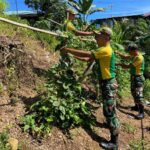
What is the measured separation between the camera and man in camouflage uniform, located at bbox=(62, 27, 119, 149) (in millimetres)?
6898

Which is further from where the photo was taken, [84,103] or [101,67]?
[84,103]

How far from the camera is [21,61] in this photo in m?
8.35

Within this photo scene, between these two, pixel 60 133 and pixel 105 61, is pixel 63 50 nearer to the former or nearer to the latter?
pixel 105 61

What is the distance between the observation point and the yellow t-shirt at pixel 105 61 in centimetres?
690

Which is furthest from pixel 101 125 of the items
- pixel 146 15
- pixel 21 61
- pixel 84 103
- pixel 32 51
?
pixel 146 15

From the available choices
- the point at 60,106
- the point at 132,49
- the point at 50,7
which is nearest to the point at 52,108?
the point at 60,106

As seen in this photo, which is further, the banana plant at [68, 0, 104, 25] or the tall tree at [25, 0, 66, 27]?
the tall tree at [25, 0, 66, 27]

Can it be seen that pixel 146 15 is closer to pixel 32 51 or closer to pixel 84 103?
pixel 32 51

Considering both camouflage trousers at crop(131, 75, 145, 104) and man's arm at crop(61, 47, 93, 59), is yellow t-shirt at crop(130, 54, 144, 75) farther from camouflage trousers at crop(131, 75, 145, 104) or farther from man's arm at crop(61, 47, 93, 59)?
man's arm at crop(61, 47, 93, 59)

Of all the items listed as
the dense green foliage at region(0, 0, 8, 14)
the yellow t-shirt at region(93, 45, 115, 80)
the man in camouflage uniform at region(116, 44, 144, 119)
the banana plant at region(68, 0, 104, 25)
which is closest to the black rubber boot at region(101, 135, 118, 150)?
the yellow t-shirt at region(93, 45, 115, 80)

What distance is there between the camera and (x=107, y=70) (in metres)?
7.04

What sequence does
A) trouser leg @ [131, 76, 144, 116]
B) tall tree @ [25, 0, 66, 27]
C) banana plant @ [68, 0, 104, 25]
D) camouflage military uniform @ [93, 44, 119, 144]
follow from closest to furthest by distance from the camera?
camouflage military uniform @ [93, 44, 119, 144]
trouser leg @ [131, 76, 144, 116]
banana plant @ [68, 0, 104, 25]
tall tree @ [25, 0, 66, 27]

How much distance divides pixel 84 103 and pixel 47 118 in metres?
0.85

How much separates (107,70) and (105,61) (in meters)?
0.16
